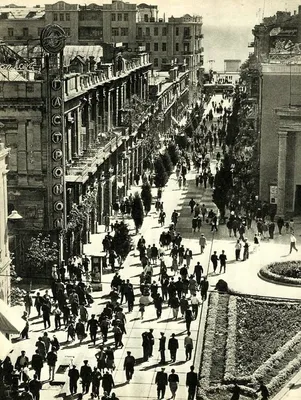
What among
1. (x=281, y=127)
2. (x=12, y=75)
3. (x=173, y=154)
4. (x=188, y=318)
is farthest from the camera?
→ (x=173, y=154)

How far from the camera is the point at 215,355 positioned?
29.7 meters

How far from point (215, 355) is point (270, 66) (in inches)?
1318

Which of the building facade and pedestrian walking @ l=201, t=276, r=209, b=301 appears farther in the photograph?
pedestrian walking @ l=201, t=276, r=209, b=301

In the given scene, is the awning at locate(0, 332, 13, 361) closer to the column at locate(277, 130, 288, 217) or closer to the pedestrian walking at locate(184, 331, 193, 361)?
the pedestrian walking at locate(184, 331, 193, 361)

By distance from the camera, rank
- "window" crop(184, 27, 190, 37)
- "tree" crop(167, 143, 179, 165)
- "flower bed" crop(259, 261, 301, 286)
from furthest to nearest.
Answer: "window" crop(184, 27, 190, 37) < "tree" crop(167, 143, 179, 165) < "flower bed" crop(259, 261, 301, 286)

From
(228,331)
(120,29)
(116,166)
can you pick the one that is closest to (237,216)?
(116,166)

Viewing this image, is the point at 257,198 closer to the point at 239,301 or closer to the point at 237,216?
the point at 237,216

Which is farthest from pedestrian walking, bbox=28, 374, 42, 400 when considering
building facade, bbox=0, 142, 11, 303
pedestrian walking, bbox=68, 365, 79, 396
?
building facade, bbox=0, 142, 11, 303

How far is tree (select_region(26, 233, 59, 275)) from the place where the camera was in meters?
40.1

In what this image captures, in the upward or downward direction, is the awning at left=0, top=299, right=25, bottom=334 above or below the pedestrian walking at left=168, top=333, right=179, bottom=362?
above

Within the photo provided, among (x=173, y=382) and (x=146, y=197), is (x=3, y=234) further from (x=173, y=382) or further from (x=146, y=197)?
(x=146, y=197)

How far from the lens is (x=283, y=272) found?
41312 mm

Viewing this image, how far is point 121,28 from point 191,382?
93.6 metres

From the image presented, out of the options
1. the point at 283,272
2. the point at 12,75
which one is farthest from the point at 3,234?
the point at 12,75
